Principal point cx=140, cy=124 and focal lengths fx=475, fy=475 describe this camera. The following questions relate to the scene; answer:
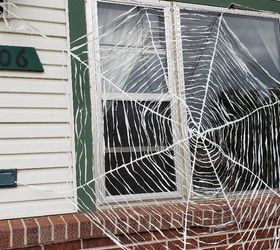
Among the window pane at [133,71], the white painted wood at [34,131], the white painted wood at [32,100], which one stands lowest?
the white painted wood at [34,131]

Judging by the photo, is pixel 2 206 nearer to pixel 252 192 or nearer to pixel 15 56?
pixel 15 56

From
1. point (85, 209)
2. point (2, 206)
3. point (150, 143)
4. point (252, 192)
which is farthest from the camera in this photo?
point (252, 192)

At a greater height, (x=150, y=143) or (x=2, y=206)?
(x=150, y=143)

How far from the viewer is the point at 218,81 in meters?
4.34

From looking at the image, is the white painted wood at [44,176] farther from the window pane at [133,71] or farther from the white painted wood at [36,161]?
the window pane at [133,71]

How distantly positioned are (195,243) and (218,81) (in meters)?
1.48

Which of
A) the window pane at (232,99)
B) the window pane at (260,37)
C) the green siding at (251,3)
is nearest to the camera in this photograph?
the window pane at (232,99)

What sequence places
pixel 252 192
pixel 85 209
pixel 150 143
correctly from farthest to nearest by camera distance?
pixel 252 192
pixel 150 143
pixel 85 209

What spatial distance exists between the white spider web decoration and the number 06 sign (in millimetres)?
306

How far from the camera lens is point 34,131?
11.7ft

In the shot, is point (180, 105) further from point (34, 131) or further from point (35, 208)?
point (35, 208)

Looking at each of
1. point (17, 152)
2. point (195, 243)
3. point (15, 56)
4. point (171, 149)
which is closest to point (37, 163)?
point (17, 152)

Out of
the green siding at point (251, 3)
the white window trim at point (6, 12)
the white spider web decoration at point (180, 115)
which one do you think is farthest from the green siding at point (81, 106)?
the green siding at point (251, 3)

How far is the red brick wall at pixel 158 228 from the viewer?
10.6ft
